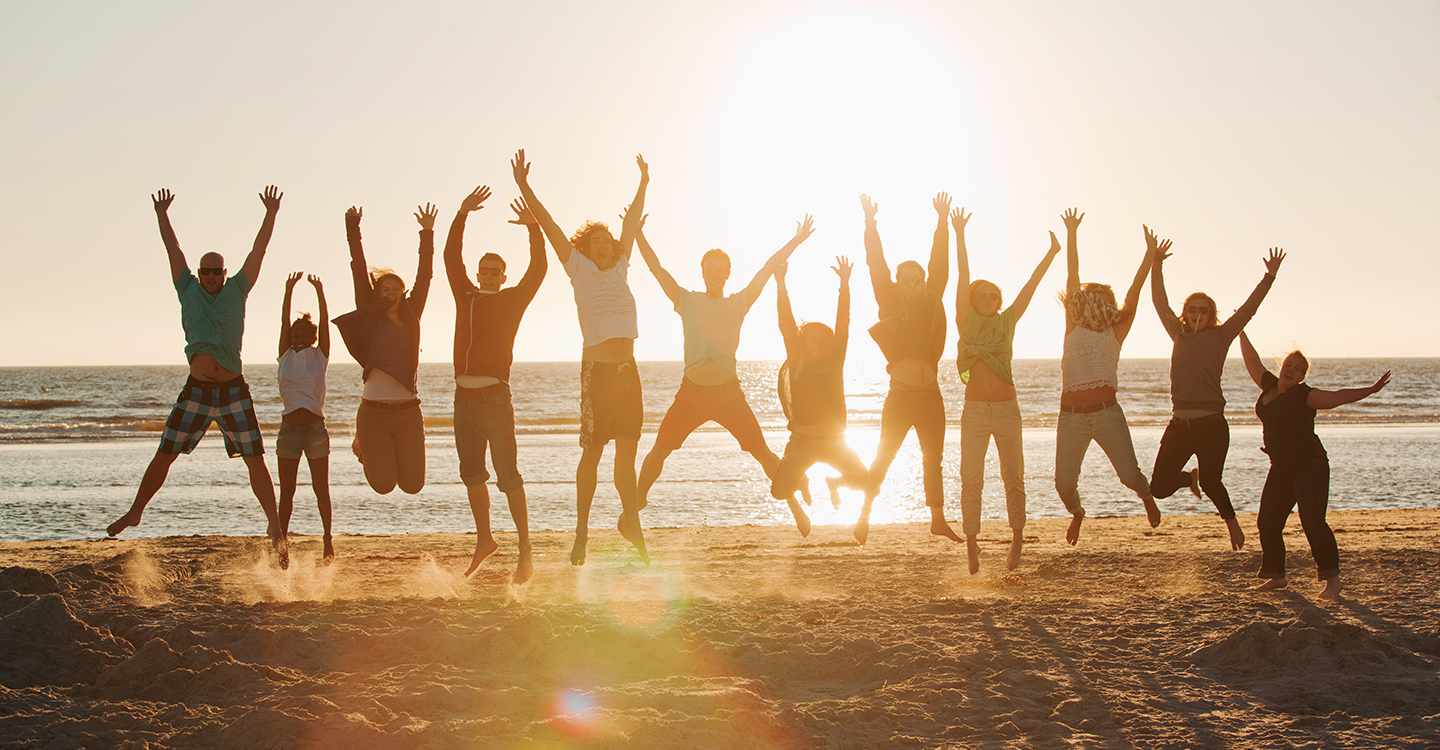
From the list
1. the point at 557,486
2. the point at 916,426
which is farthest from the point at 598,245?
the point at 557,486

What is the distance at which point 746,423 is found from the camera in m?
8.26

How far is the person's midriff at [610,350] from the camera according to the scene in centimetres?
790

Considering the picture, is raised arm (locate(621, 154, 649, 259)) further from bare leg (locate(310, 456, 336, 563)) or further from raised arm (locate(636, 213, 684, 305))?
bare leg (locate(310, 456, 336, 563))

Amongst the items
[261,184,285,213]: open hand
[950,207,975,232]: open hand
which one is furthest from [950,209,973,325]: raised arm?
[261,184,285,213]: open hand

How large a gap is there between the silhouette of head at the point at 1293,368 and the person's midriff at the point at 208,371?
7624mm

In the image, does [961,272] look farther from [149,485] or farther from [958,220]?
[149,485]

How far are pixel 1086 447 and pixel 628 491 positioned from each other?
354 centimetres

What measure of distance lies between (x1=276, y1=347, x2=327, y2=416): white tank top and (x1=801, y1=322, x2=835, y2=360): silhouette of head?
3929 millimetres

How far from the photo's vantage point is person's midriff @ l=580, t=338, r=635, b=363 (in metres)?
7.90

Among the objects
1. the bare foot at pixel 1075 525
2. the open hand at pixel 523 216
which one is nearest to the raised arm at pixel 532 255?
the open hand at pixel 523 216

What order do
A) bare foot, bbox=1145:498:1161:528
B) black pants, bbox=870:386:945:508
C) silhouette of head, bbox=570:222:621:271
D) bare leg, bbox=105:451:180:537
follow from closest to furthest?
silhouette of head, bbox=570:222:621:271, bare leg, bbox=105:451:180:537, black pants, bbox=870:386:945:508, bare foot, bbox=1145:498:1161:528

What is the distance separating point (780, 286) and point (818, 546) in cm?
339

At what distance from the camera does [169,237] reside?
318 inches

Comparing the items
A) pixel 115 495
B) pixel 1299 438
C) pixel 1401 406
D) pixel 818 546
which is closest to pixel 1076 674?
pixel 1299 438
